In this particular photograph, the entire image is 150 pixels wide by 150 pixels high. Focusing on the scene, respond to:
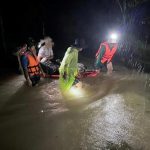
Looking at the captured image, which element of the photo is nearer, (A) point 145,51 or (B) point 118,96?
(B) point 118,96

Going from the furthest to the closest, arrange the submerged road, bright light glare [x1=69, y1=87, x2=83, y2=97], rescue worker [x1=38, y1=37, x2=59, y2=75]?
1. rescue worker [x1=38, y1=37, x2=59, y2=75]
2. bright light glare [x1=69, y1=87, x2=83, y2=97]
3. the submerged road

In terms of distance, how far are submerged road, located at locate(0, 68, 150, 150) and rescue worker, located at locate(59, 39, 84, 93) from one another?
0.40m

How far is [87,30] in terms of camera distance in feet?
56.5

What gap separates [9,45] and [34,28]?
2.34 m

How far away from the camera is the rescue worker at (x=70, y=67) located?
7824 millimetres

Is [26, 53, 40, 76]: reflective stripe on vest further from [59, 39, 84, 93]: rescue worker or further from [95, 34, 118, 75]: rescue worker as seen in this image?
[95, 34, 118, 75]: rescue worker

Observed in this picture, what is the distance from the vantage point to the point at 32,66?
842cm

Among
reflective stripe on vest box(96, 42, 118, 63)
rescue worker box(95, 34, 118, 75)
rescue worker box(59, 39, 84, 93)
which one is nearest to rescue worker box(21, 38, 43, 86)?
rescue worker box(59, 39, 84, 93)

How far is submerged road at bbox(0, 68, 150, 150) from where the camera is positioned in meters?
5.07

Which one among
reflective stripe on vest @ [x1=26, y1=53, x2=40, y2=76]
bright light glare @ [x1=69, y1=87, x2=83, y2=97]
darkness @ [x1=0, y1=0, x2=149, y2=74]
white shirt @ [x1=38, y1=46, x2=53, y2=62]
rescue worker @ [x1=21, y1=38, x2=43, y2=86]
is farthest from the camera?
darkness @ [x1=0, y1=0, x2=149, y2=74]

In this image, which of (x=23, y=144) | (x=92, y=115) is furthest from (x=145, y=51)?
(x=23, y=144)

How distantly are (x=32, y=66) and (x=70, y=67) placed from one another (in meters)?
1.43

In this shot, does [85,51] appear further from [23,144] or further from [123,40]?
[23,144]

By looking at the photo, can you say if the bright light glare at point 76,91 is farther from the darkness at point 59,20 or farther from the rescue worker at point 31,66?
the darkness at point 59,20
